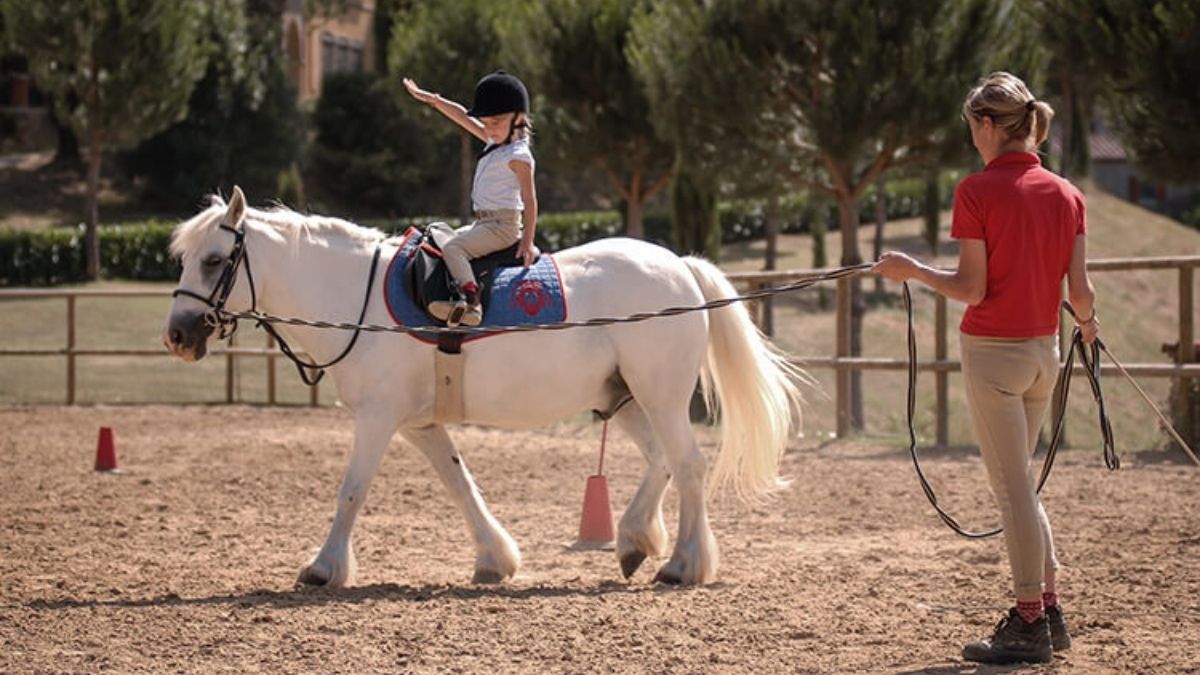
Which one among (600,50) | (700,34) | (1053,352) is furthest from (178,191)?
(1053,352)

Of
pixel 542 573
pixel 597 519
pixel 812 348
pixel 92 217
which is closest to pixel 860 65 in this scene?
pixel 812 348

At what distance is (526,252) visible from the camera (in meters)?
7.38

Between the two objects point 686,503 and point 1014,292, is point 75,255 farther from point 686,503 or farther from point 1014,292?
point 1014,292

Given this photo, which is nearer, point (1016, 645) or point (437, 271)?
point (1016, 645)

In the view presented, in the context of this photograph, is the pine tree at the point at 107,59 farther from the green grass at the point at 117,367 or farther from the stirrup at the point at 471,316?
the stirrup at the point at 471,316

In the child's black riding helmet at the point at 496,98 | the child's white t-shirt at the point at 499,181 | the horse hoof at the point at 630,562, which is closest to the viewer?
the child's black riding helmet at the point at 496,98

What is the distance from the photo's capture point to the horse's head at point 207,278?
7141 mm

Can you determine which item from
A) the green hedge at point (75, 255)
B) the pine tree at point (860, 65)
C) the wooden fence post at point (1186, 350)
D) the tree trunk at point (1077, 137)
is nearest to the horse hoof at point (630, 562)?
the wooden fence post at point (1186, 350)

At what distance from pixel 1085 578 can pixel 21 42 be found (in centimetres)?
2949

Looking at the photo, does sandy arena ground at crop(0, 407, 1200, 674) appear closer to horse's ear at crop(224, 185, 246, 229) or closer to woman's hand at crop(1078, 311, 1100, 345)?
woman's hand at crop(1078, 311, 1100, 345)

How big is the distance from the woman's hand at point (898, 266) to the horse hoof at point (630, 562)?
2.71 metres

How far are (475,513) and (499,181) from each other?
5.55 feet

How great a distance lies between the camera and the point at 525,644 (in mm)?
5668

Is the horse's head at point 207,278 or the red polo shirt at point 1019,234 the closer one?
the red polo shirt at point 1019,234
